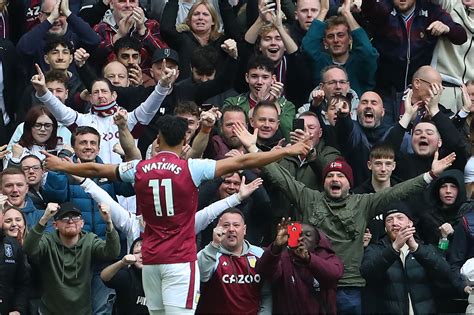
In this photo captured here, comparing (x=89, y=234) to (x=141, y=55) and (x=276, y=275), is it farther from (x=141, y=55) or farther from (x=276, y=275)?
(x=141, y=55)

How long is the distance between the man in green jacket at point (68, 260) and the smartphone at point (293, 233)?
208cm

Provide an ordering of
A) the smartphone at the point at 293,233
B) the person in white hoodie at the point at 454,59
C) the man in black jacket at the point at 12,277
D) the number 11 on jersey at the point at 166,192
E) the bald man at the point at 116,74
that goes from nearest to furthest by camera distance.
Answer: the number 11 on jersey at the point at 166,192
the smartphone at the point at 293,233
the man in black jacket at the point at 12,277
the bald man at the point at 116,74
the person in white hoodie at the point at 454,59

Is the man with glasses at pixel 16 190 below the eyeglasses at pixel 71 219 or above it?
above

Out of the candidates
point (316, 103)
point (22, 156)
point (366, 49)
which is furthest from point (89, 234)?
point (366, 49)

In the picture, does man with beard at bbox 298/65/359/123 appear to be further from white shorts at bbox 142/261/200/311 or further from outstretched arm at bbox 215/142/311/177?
white shorts at bbox 142/261/200/311

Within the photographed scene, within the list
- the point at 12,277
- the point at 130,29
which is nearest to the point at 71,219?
the point at 12,277

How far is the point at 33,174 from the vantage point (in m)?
17.8

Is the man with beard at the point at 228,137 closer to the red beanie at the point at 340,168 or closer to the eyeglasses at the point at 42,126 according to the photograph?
the red beanie at the point at 340,168

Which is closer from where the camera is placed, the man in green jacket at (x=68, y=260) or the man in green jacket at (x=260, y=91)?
the man in green jacket at (x=68, y=260)

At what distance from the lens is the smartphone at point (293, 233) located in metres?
15.4

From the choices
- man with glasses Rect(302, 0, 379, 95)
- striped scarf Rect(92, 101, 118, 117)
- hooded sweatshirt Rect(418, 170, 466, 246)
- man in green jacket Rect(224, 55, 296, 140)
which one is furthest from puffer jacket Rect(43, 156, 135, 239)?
man with glasses Rect(302, 0, 379, 95)

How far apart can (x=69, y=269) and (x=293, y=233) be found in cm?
267

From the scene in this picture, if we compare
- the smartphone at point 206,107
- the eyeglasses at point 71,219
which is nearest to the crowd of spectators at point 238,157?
the eyeglasses at point 71,219

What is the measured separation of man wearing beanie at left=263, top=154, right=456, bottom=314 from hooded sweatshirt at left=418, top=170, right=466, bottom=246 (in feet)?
2.18
